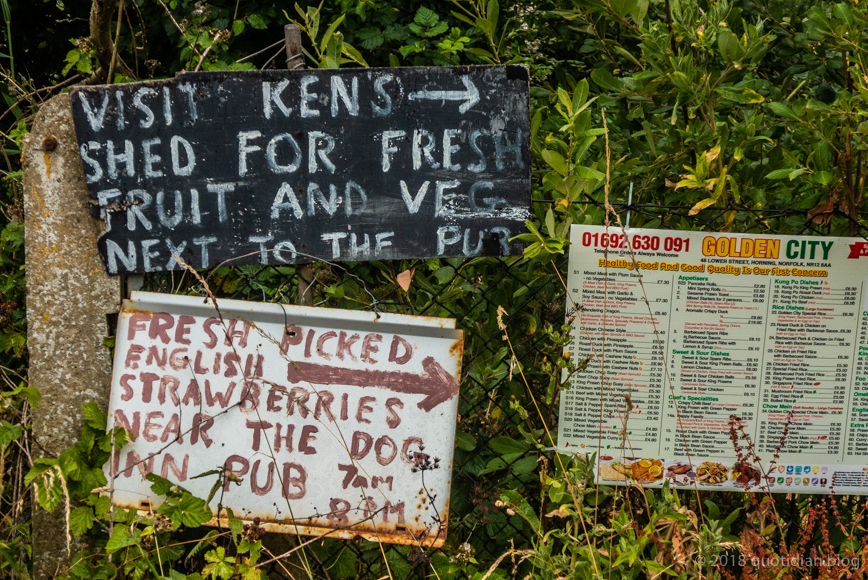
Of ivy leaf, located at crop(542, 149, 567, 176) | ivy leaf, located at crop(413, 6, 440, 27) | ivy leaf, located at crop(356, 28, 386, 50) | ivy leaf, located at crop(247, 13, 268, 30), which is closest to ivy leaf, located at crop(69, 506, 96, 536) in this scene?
ivy leaf, located at crop(542, 149, 567, 176)

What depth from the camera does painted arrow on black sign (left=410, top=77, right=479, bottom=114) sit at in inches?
73.6

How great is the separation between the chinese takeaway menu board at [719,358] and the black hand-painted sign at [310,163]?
0.37m

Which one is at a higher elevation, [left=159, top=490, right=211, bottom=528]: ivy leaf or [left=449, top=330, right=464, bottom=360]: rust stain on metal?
[left=449, top=330, right=464, bottom=360]: rust stain on metal

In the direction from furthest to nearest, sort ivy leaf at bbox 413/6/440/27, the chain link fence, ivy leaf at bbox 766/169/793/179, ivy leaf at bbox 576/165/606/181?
ivy leaf at bbox 413/6/440/27 → the chain link fence → ivy leaf at bbox 766/169/793/179 → ivy leaf at bbox 576/165/606/181

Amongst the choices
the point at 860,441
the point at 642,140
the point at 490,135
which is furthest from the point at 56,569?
the point at 860,441

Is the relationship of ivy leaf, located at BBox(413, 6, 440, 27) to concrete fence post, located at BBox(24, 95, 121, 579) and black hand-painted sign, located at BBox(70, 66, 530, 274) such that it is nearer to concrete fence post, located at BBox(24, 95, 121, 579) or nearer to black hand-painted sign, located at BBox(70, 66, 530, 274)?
black hand-painted sign, located at BBox(70, 66, 530, 274)

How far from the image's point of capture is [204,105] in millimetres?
1876

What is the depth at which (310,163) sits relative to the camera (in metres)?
1.89

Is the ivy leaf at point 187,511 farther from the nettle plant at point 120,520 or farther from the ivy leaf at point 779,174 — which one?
the ivy leaf at point 779,174

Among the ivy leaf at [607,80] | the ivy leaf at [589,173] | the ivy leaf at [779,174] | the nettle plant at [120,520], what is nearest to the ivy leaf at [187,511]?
the nettle plant at [120,520]

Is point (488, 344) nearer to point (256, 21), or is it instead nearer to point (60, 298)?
point (60, 298)

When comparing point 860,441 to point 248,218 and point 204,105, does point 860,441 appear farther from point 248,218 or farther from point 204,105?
point 204,105

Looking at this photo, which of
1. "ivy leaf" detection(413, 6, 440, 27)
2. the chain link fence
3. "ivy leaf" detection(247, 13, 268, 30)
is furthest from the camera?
"ivy leaf" detection(413, 6, 440, 27)

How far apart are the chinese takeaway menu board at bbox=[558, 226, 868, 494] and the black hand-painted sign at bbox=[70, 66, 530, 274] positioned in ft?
1.21
